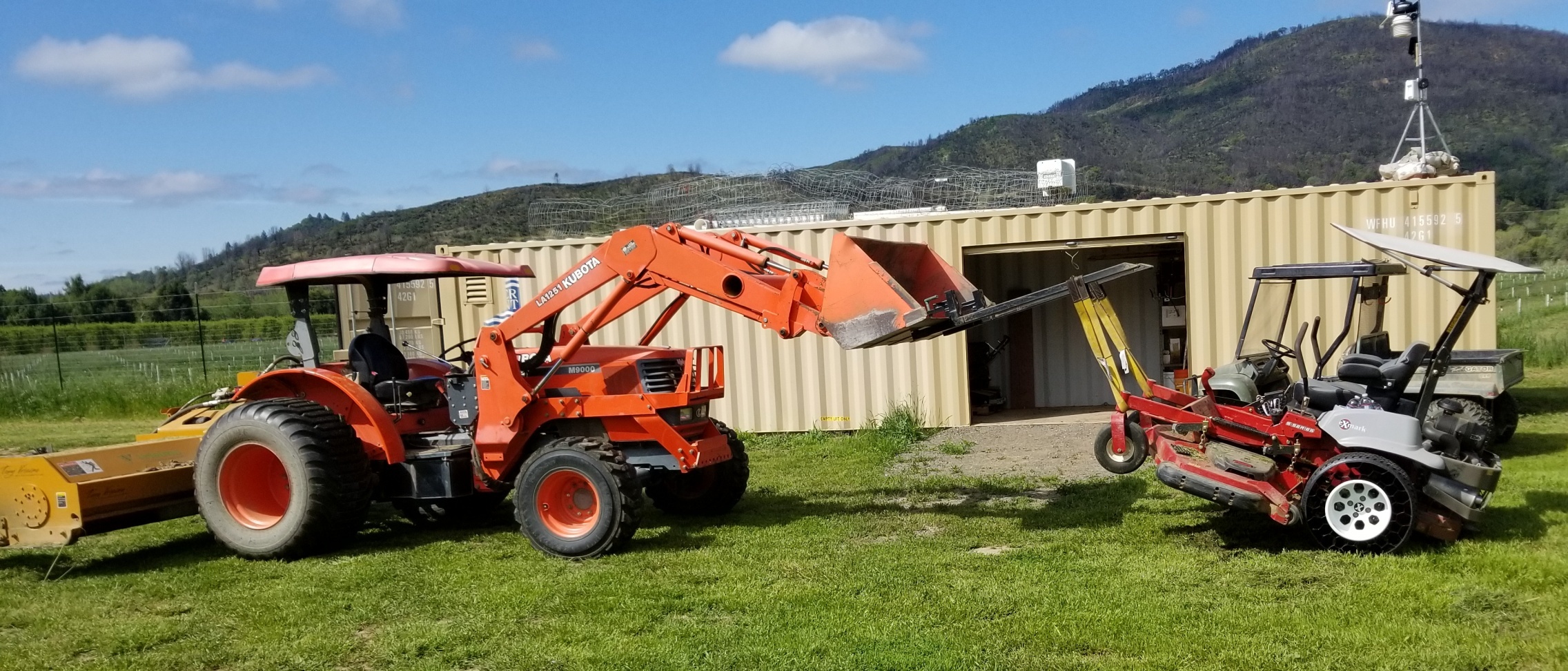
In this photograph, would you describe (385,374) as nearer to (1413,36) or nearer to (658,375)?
(658,375)

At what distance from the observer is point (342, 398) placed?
8.51 metres

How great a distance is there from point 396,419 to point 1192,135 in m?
75.9

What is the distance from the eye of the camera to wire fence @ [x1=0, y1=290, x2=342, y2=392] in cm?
2262

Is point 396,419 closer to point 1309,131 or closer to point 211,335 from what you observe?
point 211,335

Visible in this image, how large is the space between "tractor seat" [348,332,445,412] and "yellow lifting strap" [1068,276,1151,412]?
4950 mm

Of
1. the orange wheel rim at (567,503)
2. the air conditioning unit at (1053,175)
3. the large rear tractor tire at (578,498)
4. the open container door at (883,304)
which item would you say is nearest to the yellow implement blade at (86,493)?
the large rear tractor tire at (578,498)

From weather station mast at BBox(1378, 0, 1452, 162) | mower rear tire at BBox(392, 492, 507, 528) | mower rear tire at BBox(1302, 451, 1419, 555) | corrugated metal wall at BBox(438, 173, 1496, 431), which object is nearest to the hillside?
corrugated metal wall at BBox(438, 173, 1496, 431)

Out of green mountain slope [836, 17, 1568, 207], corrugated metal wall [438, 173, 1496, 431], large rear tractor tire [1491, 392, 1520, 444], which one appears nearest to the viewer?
large rear tractor tire [1491, 392, 1520, 444]

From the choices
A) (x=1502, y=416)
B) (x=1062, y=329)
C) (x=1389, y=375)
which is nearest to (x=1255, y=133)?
(x=1062, y=329)

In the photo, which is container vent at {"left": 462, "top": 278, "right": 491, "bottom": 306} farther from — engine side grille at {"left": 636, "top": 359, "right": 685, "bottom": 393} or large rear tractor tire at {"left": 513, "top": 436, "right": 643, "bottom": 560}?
large rear tractor tire at {"left": 513, "top": 436, "right": 643, "bottom": 560}

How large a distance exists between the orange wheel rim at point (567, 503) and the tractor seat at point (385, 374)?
64.9 inches

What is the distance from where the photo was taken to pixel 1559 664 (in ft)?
17.0

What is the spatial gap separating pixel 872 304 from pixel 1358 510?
3244 millimetres

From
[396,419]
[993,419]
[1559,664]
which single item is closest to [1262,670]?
[1559,664]
